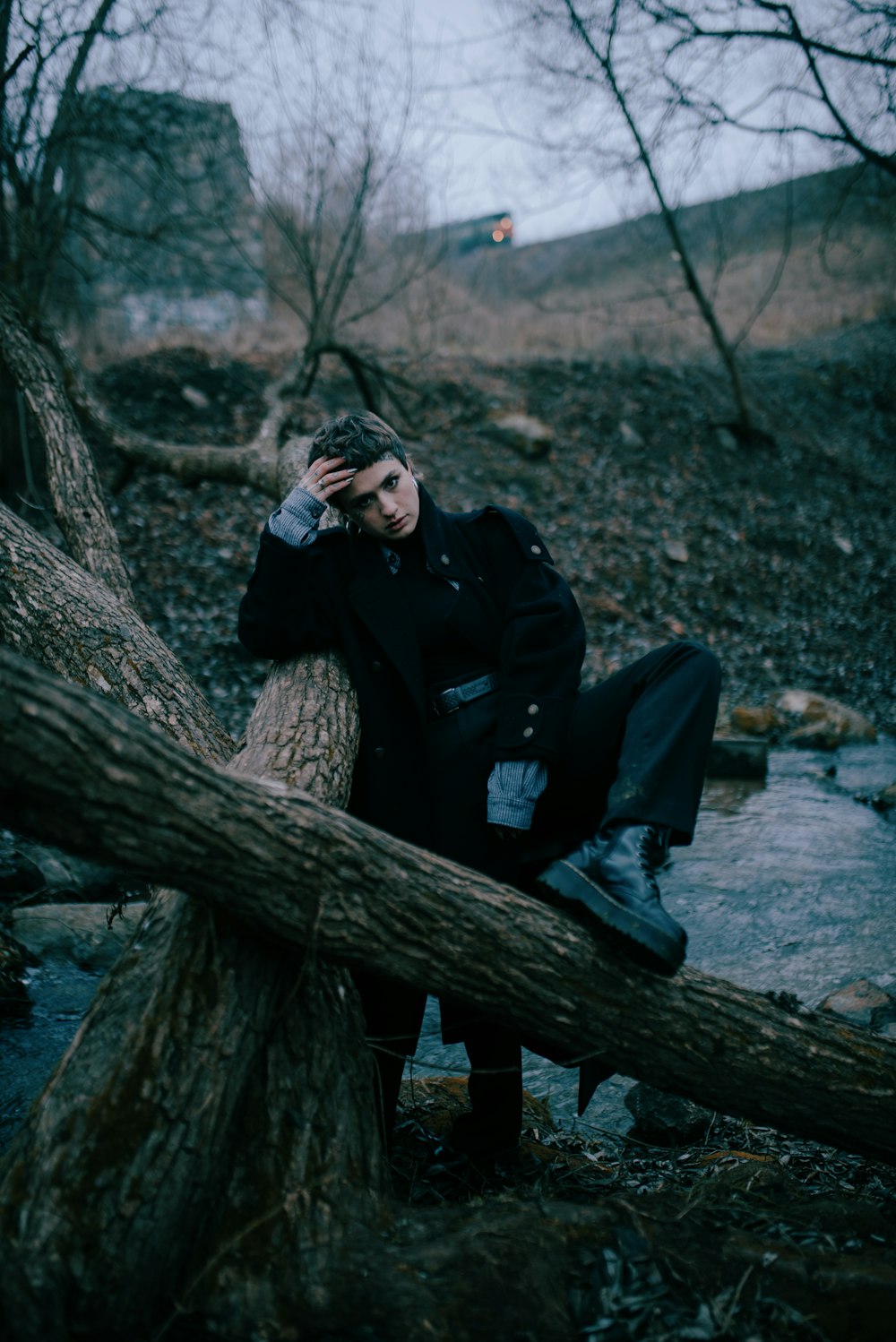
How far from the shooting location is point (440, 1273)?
5.75 feet

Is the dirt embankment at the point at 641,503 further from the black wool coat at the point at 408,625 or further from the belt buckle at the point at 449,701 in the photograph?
the belt buckle at the point at 449,701

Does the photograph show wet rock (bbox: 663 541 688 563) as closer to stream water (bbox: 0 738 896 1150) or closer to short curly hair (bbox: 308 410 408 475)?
stream water (bbox: 0 738 896 1150)

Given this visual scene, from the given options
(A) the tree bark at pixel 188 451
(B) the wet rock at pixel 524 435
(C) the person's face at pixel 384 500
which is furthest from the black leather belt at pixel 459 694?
(B) the wet rock at pixel 524 435

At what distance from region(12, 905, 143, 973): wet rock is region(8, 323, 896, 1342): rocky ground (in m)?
1.84

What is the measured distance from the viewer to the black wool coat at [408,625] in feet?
8.69

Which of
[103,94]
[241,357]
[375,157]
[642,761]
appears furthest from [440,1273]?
[241,357]

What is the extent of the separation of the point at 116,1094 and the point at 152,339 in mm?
14049

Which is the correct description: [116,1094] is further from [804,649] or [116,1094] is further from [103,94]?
[804,649]

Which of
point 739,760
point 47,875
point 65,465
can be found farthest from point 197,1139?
point 739,760

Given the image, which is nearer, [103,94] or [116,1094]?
[116,1094]

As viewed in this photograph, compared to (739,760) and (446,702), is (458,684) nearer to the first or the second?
(446,702)

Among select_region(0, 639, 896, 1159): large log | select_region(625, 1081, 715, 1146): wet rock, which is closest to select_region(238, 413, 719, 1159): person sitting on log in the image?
select_region(0, 639, 896, 1159): large log

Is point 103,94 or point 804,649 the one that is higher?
point 103,94

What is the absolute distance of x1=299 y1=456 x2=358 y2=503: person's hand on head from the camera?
2771 mm
